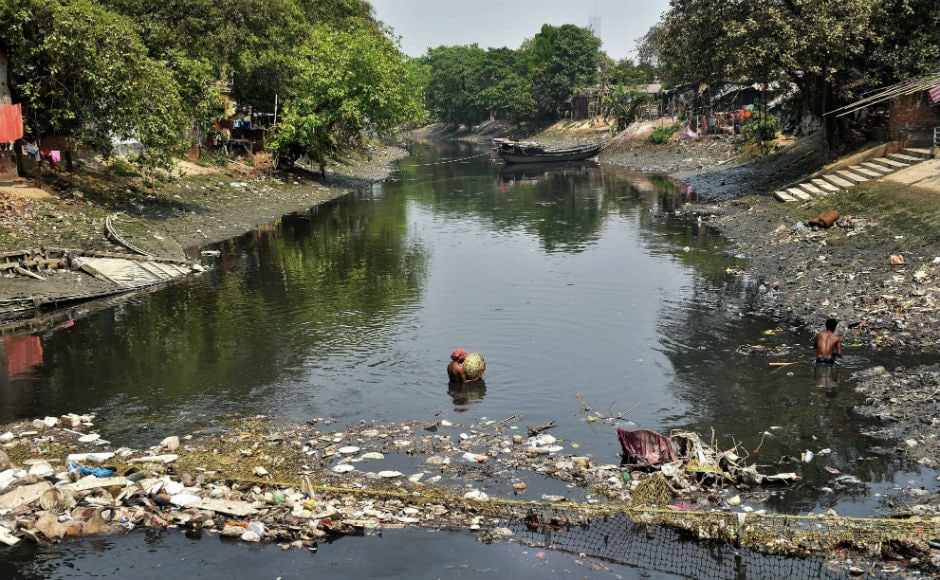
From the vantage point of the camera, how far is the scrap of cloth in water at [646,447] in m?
10.9

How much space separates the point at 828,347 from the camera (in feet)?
48.3

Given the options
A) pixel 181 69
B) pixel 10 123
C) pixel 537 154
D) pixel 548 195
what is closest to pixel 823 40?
pixel 548 195

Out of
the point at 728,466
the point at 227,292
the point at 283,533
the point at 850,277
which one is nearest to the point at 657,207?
the point at 850,277

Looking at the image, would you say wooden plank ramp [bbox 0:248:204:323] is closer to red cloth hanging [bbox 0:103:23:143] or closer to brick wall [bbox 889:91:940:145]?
red cloth hanging [bbox 0:103:23:143]

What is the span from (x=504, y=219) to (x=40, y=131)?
18.3m

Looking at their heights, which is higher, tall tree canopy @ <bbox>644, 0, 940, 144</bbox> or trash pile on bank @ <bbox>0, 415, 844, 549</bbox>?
tall tree canopy @ <bbox>644, 0, 940, 144</bbox>

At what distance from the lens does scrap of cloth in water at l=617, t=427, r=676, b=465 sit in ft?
35.7

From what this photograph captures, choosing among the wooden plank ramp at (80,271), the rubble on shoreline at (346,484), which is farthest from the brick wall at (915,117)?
the wooden plank ramp at (80,271)

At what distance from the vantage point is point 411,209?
133 ft

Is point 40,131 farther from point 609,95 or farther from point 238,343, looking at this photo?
point 609,95

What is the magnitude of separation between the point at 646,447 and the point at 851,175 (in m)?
21.9

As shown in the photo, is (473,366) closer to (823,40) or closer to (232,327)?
(232,327)

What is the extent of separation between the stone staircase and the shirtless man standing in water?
14.9m

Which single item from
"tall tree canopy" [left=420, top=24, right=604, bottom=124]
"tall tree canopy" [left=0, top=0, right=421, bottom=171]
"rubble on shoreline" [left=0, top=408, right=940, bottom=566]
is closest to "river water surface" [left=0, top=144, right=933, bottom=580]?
"rubble on shoreline" [left=0, top=408, right=940, bottom=566]
